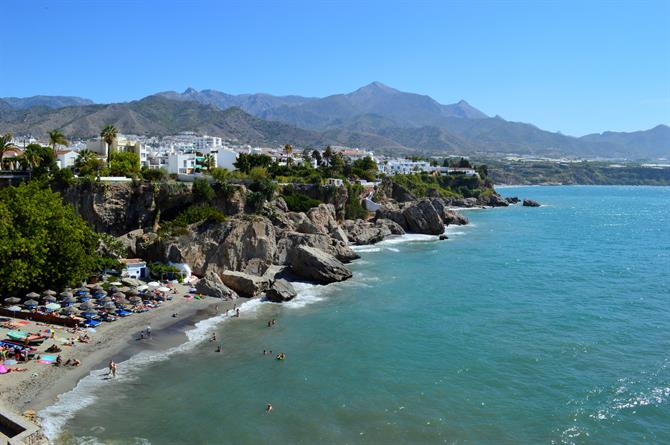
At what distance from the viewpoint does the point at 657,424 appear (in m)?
23.6

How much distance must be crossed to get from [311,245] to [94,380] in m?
29.1

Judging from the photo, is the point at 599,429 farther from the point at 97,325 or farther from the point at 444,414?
the point at 97,325

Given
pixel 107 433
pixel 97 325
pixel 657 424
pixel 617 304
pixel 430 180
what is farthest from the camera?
pixel 430 180

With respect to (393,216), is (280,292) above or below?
below

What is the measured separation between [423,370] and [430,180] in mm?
104886

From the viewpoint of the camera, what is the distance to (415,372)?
28578 millimetres

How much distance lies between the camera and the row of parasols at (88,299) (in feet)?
115

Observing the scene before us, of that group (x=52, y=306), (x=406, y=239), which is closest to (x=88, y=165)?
(x=52, y=306)

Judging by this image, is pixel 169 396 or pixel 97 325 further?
pixel 97 325

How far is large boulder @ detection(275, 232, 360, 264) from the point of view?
171ft

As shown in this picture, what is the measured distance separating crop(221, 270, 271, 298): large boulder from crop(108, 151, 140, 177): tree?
70.9ft

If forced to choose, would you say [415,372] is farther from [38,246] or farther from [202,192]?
[202,192]

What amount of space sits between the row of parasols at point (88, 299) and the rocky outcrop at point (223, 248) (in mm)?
5383

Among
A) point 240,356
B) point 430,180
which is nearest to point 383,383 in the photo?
point 240,356
